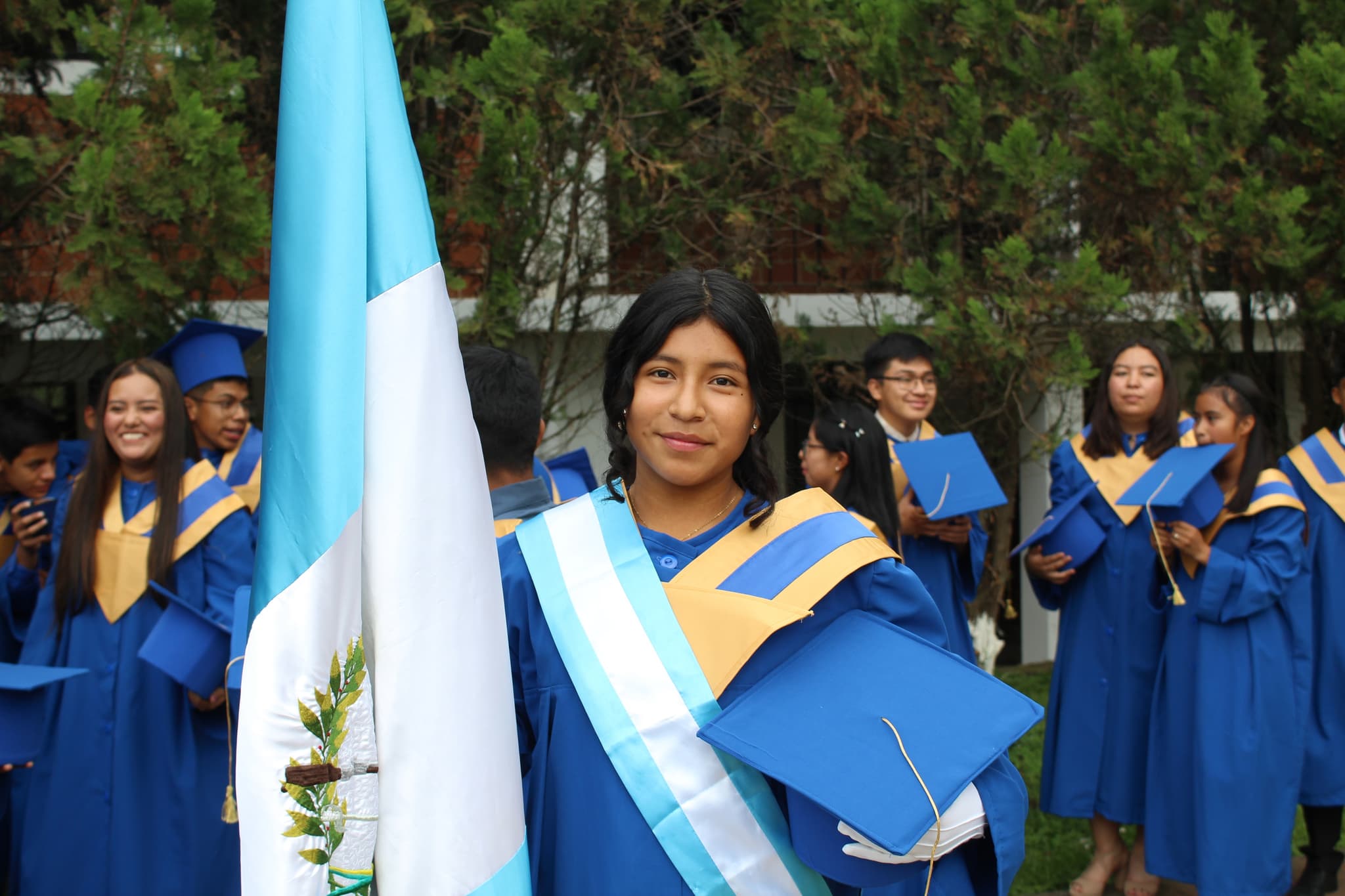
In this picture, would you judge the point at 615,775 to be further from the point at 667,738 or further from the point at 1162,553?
the point at 1162,553

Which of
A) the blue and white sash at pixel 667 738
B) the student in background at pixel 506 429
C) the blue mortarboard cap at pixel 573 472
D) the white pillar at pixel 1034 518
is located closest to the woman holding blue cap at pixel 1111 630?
the blue mortarboard cap at pixel 573 472

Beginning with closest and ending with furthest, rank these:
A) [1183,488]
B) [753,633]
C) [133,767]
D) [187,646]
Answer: [753,633]
[187,646]
[133,767]
[1183,488]

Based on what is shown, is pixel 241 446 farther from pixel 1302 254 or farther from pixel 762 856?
pixel 1302 254

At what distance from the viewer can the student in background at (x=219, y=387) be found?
4801mm

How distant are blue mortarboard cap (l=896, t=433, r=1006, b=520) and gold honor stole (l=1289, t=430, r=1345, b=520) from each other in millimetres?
1569

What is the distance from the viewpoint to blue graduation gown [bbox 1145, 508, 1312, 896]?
4332 millimetres

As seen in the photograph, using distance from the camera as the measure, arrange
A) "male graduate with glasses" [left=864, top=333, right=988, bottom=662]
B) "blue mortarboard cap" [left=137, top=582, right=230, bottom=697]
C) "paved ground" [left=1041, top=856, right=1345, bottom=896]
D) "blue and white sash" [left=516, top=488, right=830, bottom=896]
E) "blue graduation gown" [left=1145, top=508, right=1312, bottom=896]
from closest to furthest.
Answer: "blue and white sash" [left=516, top=488, right=830, bottom=896]
"blue mortarboard cap" [left=137, top=582, right=230, bottom=697]
"blue graduation gown" [left=1145, top=508, right=1312, bottom=896]
"male graduate with glasses" [left=864, top=333, right=988, bottom=662]
"paved ground" [left=1041, top=856, right=1345, bottom=896]

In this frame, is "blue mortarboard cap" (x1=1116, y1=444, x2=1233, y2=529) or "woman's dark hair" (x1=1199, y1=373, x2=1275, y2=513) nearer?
"blue mortarboard cap" (x1=1116, y1=444, x2=1233, y2=529)

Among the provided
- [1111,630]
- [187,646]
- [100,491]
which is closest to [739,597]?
[187,646]

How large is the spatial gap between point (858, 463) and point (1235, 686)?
1565mm

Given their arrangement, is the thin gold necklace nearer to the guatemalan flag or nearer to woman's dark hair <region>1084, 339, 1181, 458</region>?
the guatemalan flag

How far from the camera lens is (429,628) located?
5.12 ft

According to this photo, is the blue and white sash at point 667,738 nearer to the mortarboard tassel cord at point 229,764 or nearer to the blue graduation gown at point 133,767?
the mortarboard tassel cord at point 229,764

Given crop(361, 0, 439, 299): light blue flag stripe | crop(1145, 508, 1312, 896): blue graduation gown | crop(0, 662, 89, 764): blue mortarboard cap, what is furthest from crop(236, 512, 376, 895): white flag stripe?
crop(1145, 508, 1312, 896): blue graduation gown
